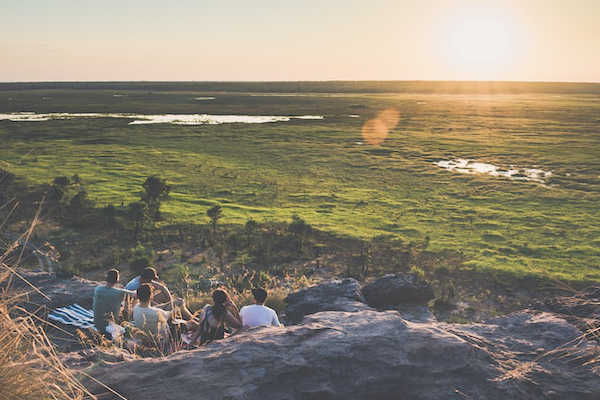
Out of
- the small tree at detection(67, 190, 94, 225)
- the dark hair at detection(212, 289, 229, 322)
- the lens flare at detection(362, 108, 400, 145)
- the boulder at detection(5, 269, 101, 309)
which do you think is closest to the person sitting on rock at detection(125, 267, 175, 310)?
the boulder at detection(5, 269, 101, 309)

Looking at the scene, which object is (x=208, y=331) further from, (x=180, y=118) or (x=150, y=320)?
(x=180, y=118)

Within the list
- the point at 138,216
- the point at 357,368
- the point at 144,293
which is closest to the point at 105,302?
the point at 144,293

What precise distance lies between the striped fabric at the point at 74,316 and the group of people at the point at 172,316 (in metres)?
0.62

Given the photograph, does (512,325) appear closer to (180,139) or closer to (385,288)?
(385,288)

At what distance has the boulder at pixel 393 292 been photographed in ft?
34.3

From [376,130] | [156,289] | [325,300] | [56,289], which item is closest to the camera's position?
[156,289]

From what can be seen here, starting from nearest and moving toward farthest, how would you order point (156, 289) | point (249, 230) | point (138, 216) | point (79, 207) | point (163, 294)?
point (163, 294)
point (156, 289)
point (249, 230)
point (138, 216)
point (79, 207)

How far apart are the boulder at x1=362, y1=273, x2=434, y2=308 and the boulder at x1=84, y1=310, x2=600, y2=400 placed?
232 inches

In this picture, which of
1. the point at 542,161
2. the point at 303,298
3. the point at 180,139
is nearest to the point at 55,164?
the point at 180,139

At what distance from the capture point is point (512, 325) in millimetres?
5387

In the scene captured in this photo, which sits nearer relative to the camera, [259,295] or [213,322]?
[213,322]

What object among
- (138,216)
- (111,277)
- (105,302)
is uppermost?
(111,277)

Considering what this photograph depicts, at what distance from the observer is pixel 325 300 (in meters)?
8.90

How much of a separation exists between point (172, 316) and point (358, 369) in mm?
3762
